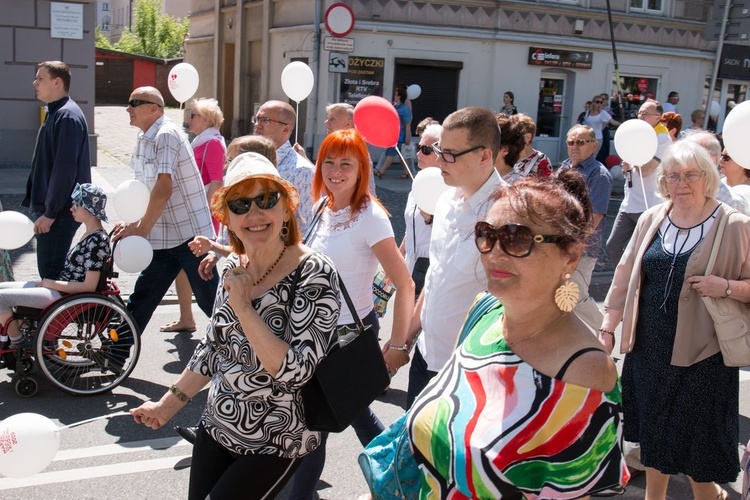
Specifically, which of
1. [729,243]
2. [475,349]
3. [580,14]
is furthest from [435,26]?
[475,349]

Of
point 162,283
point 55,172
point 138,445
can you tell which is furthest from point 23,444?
point 55,172

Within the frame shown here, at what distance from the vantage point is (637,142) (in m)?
5.71

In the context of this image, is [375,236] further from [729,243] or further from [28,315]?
[28,315]

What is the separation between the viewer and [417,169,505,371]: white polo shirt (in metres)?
3.18

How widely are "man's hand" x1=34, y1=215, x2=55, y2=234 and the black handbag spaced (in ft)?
12.3

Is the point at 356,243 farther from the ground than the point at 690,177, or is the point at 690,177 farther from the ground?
the point at 690,177

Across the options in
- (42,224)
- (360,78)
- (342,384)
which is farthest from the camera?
(360,78)

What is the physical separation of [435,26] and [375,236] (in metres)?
16.0

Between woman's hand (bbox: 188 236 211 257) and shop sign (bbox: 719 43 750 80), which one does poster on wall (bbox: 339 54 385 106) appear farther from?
woman's hand (bbox: 188 236 211 257)

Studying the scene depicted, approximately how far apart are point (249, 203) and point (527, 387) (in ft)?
4.03

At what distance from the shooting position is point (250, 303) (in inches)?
101

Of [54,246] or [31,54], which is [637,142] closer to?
[54,246]

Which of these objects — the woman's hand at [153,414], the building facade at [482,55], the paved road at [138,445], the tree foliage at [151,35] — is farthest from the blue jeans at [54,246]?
the tree foliage at [151,35]

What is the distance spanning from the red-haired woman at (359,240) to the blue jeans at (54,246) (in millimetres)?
2825
